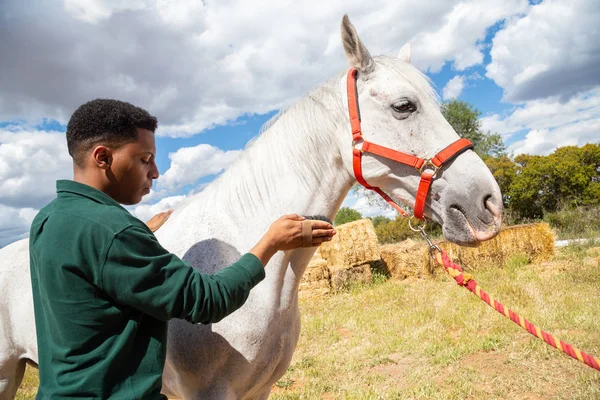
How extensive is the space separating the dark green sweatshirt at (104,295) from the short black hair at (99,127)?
165 mm

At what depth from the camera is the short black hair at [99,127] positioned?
1.35 metres

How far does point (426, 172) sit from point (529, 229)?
902 cm

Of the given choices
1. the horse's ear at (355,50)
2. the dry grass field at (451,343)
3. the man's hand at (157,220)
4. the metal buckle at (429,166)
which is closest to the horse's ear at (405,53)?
the horse's ear at (355,50)

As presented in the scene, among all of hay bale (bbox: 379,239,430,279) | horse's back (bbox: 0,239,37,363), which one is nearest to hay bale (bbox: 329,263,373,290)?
hay bale (bbox: 379,239,430,279)

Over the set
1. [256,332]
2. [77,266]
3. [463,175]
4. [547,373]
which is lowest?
[547,373]

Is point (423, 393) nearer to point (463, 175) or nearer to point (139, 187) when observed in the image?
point (463, 175)

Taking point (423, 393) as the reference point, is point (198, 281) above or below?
above

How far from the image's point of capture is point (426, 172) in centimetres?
184

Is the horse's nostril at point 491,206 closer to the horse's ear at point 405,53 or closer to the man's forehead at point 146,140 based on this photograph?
the horse's ear at point 405,53

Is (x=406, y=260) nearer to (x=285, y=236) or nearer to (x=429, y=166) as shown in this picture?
(x=429, y=166)

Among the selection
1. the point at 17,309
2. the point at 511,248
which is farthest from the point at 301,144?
the point at 511,248

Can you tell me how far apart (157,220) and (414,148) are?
183 cm

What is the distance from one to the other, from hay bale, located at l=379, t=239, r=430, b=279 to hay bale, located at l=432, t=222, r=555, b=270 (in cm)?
56

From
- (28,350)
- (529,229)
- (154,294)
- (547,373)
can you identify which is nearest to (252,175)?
(154,294)
